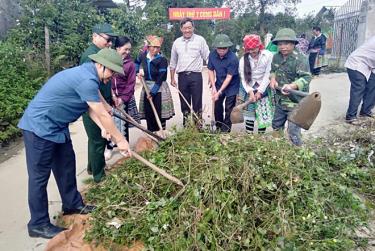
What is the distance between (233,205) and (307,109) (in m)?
1.41

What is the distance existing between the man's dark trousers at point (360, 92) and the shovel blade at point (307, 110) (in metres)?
2.59

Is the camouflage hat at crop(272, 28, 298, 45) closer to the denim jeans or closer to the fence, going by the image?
the denim jeans

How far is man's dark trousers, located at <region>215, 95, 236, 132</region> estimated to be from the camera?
16.4 ft

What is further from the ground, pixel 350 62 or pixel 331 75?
pixel 350 62

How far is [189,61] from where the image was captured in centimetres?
505

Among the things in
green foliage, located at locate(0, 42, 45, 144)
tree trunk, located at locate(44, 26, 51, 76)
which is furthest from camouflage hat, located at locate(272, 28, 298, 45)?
tree trunk, located at locate(44, 26, 51, 76)

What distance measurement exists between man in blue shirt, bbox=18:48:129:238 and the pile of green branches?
0.47m

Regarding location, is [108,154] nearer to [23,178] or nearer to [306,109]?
[23,178]

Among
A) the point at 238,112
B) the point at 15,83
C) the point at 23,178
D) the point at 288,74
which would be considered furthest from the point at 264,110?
the point at 15,83

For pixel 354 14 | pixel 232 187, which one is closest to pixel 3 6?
pixel 232 187

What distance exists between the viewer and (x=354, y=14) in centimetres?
1217

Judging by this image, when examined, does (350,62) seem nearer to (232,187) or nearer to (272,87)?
(272,87)

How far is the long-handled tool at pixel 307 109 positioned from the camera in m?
3.40

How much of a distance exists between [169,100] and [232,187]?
249 cm
